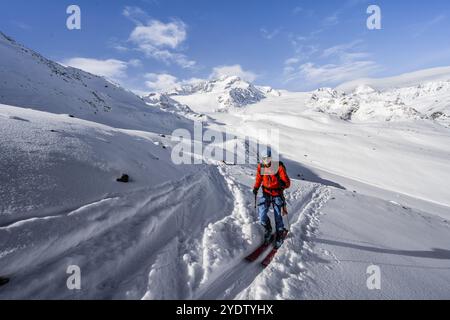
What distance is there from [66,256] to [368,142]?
5449 centimetres

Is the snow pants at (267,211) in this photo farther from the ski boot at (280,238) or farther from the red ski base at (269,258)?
the red ski base at (269,258)

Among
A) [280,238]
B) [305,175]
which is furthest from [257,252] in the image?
[305,175]

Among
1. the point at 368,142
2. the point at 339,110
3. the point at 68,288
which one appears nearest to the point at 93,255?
the point at 68,288

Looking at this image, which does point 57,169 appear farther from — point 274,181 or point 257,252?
point 274,181

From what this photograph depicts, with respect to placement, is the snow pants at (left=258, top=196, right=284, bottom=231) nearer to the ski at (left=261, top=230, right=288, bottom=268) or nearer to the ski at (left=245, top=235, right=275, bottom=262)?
the ski at (left=245, top=235, right=275, bottom=262)

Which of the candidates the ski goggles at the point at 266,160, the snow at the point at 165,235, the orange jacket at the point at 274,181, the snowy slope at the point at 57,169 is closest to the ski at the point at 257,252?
the snow at the point at 165,235

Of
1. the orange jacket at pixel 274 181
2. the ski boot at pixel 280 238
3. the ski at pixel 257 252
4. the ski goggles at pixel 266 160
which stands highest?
the ski goggles at pixel 266 160

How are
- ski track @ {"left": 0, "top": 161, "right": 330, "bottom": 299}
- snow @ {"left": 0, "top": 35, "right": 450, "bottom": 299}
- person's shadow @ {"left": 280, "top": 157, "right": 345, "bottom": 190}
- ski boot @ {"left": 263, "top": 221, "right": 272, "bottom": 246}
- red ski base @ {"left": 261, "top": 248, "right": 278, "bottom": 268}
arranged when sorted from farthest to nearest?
person's shadow @ {"left": 280, "top": 157, "right": 345, "bottom": 190} → ski boot @ {"left": 263, "top": 221, "right": 272, "bottom": 246} → red ski base @ {"left": 261, "top": 248, "right": 278, "bottom": 268} → snow @ {"left": 0, "top": 35, "right": 450, "bottom": 299} → ski track @ {"left": 0, "top": 161, "right": 330, "bottom": 299}

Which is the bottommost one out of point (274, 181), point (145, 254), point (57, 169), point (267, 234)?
point (267, 234)

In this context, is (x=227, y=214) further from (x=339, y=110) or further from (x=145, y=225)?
(x=339, y=110)

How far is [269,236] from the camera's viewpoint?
6570 mm

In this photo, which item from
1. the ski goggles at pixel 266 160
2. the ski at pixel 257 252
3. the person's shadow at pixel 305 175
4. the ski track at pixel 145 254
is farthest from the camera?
the person's shadow at pixel 305 175

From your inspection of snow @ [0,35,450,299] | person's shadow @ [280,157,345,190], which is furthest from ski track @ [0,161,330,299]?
person's shadow @ [280,157,345,190]
